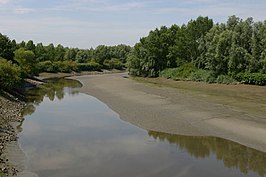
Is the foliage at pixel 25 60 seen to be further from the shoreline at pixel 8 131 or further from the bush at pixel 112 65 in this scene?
the bush at pixel 112 65

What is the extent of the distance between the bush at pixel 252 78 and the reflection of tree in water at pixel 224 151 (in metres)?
35.6

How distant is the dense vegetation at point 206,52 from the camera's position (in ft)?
206

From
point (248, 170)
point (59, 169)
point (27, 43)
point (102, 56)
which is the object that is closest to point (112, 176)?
point (59, 169)

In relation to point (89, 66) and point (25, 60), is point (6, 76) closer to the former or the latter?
point (25, 60)

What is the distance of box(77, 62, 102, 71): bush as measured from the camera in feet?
413

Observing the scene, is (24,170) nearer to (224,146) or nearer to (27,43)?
(224,146)

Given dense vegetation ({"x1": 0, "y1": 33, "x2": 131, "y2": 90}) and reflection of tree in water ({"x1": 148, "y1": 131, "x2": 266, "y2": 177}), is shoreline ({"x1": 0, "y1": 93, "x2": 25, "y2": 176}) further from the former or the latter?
reflection of tree in water ({"x1": 148, "y1": 131, "x2": 266, "y2": 177})

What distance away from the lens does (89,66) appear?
13012 cm

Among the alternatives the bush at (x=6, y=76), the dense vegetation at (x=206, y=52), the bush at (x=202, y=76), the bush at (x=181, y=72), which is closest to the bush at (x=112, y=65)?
the dense vegetation at (x=206, y=52)

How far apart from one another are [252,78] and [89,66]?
79.7 m

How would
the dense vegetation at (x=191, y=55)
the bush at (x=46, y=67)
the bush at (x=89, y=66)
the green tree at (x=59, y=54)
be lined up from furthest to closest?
the green tree at (x=59, y=54) → the bush at (x=89, y=66) → the bush at (x=46, y=67) → the dense vegetation at (x=191, y=55)

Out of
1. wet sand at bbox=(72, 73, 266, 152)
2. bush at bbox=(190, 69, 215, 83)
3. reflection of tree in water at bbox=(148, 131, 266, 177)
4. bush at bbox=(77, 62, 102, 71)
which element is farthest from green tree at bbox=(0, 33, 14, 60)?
bush at bbox=(77, 62, 102, 71)

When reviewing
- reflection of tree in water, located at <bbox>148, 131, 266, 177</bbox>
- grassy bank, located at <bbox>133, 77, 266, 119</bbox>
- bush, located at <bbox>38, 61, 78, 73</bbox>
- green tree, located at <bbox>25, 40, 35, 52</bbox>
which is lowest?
reflection of tree in water, located at <bbox>148, 131, 266, 177</bbox>

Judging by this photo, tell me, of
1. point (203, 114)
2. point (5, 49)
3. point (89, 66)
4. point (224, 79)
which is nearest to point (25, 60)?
point (5, 49)
